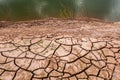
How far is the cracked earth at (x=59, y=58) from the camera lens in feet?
12.0

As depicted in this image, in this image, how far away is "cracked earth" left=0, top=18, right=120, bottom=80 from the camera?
3650 millimetres

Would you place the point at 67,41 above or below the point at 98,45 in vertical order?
above

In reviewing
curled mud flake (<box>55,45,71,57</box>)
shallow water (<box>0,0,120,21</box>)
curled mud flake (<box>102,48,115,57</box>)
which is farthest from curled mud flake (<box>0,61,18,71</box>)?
shallow water (<box>0,0,120,21</box>)

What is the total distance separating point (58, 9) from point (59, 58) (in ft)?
18.5

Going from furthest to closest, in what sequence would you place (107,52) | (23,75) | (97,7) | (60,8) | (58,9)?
(97,7) → (60,8) → (58,9) → (107,52) → (23,75)

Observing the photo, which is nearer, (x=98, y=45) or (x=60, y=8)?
(x=98, y=45)

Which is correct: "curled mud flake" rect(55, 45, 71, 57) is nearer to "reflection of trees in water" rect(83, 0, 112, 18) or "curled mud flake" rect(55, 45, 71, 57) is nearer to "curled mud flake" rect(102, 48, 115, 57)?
"curled mud flake" rect(102, 48, 115, 57)

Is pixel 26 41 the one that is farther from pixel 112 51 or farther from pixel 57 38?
pixel 112 51

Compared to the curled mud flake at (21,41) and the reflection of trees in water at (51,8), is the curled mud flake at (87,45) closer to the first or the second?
the curled mud flake at (21,41)

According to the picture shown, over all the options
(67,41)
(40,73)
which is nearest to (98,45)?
(67,41)

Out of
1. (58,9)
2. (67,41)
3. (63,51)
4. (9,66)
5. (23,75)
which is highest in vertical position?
(58,9)

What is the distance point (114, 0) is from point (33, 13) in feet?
14.2

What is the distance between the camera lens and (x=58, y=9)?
933cm

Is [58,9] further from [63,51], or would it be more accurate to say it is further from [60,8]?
[63,51]
